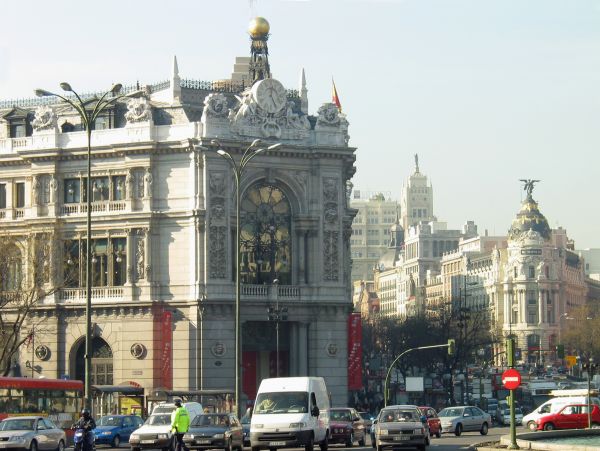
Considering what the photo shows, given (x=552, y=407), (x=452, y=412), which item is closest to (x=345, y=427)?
(x=552, y=407)

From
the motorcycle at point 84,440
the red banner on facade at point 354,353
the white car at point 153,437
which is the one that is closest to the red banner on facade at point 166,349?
the red banner on facade at point 354,353

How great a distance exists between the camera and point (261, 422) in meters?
58.9

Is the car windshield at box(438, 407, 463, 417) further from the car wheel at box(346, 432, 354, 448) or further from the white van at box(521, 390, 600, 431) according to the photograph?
the car wheel at box(346, 432, 354, 448)

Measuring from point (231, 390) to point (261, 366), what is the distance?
26.1 feet

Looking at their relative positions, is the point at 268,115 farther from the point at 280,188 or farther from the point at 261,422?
the point at 261,422

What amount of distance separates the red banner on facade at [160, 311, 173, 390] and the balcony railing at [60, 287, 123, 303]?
348 centimetres

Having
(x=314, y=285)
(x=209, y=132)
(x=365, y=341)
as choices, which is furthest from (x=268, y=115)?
(x=365, y=341)

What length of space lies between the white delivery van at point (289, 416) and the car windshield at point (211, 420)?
242 centimetres

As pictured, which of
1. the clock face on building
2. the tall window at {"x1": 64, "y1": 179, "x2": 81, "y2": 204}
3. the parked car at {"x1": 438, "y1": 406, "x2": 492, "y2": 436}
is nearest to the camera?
the parked car at {"x1": 438, "y1": 406, "x2": 492, "y2": 436}

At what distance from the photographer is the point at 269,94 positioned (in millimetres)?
109938

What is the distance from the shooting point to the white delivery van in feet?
192

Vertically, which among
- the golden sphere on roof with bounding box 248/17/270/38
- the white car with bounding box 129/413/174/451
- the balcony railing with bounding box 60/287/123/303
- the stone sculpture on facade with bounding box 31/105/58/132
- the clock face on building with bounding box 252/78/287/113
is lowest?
the white car with bounding box 129/413/174/451

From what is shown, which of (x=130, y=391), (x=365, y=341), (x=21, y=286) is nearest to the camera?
(x=130, y=391)

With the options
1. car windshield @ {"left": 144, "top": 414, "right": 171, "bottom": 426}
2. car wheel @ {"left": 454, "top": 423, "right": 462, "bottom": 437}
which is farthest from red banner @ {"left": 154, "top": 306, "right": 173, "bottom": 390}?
car windshield @ {"left": 144, "top": 414, "right": 171, "bottom": 426}
